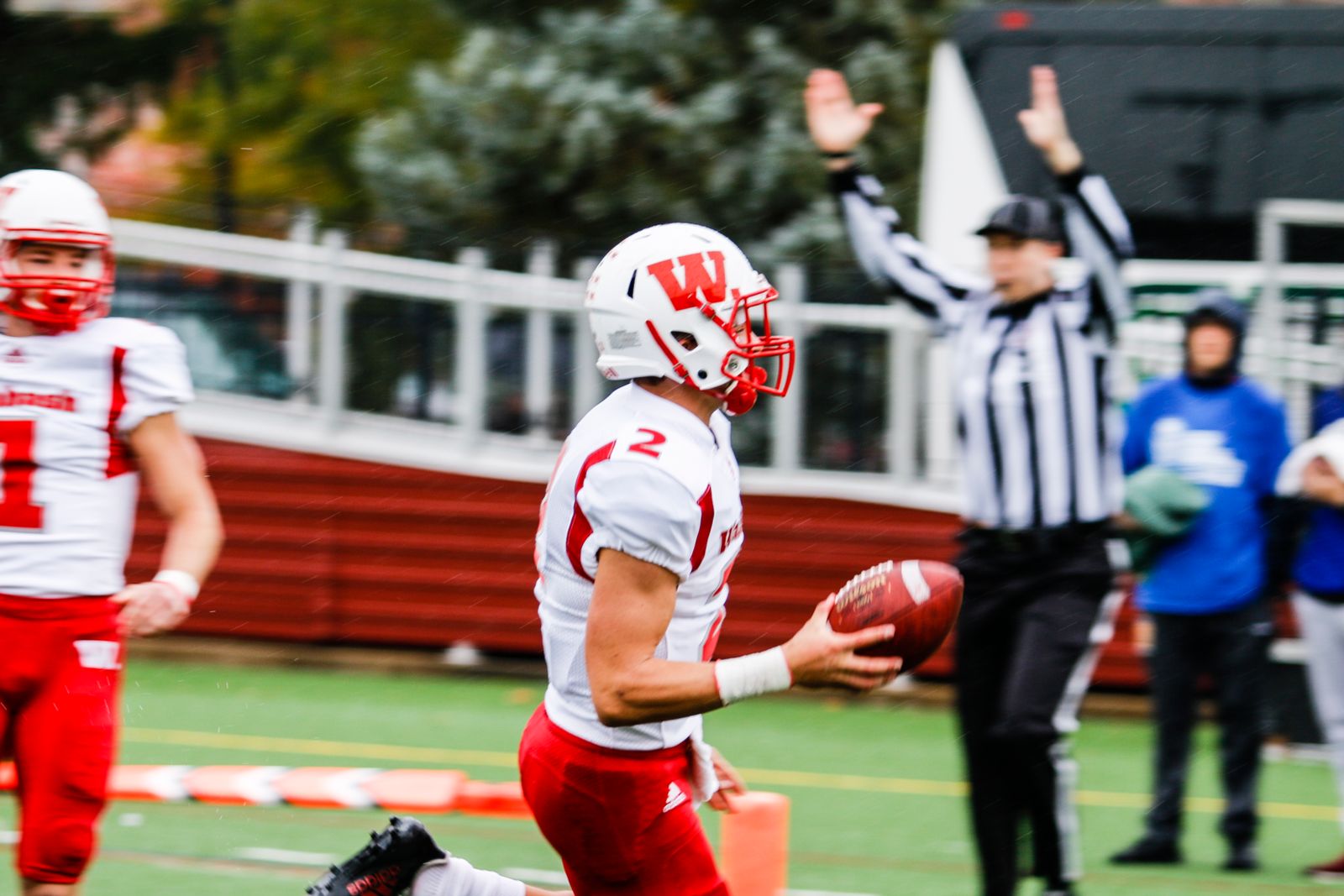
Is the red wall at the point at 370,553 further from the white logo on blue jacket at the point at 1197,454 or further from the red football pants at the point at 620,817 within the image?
the red football pants at the point at 620,817

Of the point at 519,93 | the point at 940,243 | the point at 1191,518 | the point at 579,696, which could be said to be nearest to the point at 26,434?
the point at 579,696

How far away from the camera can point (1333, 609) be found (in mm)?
6594

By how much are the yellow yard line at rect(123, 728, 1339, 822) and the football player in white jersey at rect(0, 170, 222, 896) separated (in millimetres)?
4084

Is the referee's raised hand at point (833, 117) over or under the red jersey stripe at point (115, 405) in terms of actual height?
over

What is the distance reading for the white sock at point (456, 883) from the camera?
4.01 meters

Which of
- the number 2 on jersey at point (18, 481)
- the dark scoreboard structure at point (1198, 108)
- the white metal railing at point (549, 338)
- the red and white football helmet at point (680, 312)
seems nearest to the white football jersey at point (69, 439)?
the number 2 on jersey at point (18, 481)

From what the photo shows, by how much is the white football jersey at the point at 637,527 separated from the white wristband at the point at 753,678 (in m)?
0.19

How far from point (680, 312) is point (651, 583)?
53 centimetres

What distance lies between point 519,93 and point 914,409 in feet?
27.9

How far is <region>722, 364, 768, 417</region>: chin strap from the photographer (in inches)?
141

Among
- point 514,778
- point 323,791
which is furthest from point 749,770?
point 323,791

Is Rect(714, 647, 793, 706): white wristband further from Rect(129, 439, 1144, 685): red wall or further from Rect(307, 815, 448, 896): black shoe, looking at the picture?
Rect(129, 439, 1144, 685): red wall

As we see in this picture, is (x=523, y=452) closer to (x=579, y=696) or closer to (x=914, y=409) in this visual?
(x=914, y=409)

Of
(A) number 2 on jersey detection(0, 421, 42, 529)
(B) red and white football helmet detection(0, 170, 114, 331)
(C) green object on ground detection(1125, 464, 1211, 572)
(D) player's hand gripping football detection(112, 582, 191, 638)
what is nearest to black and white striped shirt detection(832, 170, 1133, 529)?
(C) green object on ground detection(1125, 464, 1211, 572)
